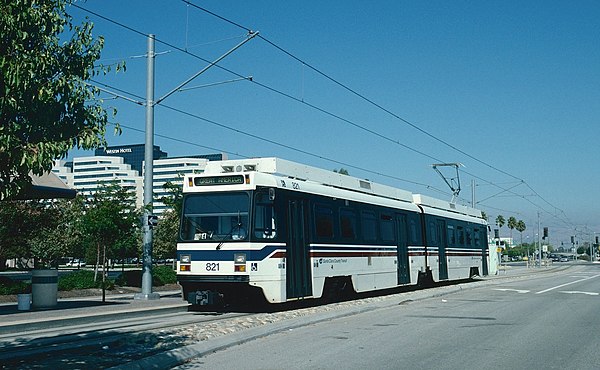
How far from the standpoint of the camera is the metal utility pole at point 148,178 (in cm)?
2252

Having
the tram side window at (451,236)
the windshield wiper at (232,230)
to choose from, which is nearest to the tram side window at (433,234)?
the tram side window at (451,236)

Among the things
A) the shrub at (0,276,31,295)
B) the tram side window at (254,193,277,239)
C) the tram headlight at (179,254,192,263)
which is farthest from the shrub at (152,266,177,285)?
the tram side window at (254,193,277,239)

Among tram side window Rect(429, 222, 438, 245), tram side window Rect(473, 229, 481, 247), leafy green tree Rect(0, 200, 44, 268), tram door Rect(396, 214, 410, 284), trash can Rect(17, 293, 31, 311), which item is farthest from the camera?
tram side window Rect(473, 229, 481, 247)

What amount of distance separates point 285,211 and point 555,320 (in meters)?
6.69

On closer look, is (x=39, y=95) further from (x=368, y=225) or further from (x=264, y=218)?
(x=368, y=225)

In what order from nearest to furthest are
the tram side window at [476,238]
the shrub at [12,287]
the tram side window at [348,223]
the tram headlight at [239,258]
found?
the tram headlight at [239,258]
the tram side window at [348,223]
the shrub at [12,287]
the tram side window at [476,238]

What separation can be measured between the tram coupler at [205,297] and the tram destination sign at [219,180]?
266cm

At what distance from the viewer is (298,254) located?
1777 cm

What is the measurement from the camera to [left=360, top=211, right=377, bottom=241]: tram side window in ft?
71.1

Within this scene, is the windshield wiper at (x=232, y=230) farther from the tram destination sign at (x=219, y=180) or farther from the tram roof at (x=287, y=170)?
the tram roof at (x=287, y=170)

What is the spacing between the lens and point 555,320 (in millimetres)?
15430

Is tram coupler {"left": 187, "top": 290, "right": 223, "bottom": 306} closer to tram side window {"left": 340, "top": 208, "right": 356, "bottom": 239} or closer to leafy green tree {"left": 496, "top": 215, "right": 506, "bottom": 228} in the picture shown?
tram side window {"left": 340, "top": 208, "right": 356, "bottom": 239}

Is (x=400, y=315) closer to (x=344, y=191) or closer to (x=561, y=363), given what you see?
(x=344, y=191)

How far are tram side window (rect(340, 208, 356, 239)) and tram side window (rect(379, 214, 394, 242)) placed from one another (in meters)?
2.20
